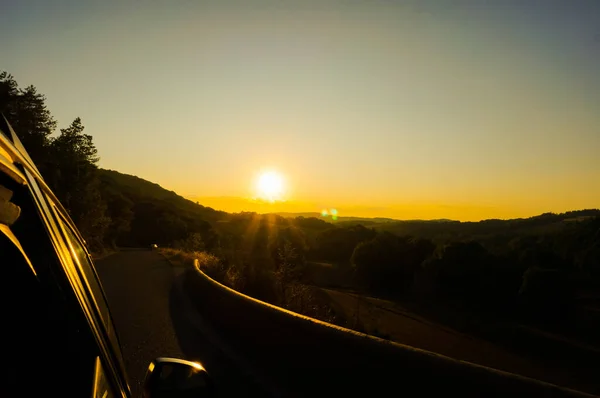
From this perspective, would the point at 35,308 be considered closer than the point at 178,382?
Yes

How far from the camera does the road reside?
313 inches

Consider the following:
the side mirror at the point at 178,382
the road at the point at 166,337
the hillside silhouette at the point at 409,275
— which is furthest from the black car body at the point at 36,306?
the hillside silhouette at the point at 409,275

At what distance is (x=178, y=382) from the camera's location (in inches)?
117

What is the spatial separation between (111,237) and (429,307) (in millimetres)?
35798

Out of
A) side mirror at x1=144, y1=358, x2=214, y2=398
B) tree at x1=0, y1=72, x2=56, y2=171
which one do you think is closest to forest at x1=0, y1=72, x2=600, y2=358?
tree at x1=0, y1=72, x2=56, y2=171

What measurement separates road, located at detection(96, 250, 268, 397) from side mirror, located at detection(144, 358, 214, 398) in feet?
5.40

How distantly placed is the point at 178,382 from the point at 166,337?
891 centimetres

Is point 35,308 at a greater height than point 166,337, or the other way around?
point 35,308

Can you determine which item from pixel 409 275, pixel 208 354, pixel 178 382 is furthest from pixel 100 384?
pixel 409 275

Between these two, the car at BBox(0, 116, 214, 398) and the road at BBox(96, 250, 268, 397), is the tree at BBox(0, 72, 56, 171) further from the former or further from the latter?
the car at BBox(0, 116, 214, 398)

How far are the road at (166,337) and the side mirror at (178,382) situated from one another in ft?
5.40

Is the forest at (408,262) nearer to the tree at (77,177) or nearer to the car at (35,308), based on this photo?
the tree at (77,177)

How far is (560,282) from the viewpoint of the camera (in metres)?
50.4

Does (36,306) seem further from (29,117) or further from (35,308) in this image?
(29,117)
